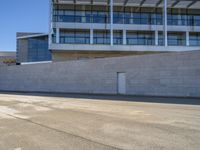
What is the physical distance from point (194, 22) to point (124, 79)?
19626 mm

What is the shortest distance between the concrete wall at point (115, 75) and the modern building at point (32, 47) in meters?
23.5

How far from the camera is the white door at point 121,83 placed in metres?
18.9

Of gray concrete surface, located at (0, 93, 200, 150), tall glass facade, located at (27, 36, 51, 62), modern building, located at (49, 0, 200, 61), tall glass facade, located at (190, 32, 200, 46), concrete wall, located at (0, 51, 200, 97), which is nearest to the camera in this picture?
gray concrete surface, located at (0, 93, 200, 150)

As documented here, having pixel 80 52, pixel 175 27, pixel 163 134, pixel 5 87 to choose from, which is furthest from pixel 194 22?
pixel 163 134

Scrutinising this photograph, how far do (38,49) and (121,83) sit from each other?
1441 inches

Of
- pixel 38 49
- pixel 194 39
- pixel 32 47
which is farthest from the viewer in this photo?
pixel 32 47

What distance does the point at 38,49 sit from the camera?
51.2 meters

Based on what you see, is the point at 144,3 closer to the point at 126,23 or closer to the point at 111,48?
the point at 126,23

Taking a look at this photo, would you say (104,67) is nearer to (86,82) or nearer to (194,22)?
(86,82)

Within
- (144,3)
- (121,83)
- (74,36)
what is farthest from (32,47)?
(121,83)

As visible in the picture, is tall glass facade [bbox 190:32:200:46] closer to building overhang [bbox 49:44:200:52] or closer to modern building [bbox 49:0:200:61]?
modern building [bbox 49:0:200:61]

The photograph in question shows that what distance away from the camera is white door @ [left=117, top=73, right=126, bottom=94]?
18.9 m

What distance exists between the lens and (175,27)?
1224 inches

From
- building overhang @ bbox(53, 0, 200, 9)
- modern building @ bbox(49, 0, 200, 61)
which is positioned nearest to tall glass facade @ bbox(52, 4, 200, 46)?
modern building @ bbox(49, 0, 200, 61)
